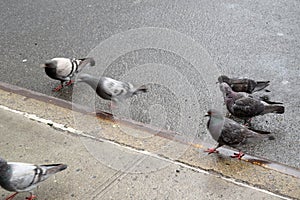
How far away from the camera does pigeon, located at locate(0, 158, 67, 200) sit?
10.8 feet

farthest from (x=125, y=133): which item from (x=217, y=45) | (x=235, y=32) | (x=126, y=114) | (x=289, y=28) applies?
(x=289, y=28)

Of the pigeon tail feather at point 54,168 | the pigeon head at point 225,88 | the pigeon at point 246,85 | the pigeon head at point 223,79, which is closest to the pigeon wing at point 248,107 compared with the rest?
the pigeon head at point 225,88

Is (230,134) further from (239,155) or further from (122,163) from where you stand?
(122,163)

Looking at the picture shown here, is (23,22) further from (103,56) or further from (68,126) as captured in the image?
(68,126)

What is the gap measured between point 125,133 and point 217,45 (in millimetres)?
2640

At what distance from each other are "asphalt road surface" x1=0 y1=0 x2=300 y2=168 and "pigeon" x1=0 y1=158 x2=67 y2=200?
160 centimetres

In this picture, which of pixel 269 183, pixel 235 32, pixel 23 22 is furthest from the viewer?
pixel 23 22

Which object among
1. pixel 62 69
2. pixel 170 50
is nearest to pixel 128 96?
pixel 62 69

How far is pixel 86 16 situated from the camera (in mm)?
7488

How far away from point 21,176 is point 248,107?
2467mm

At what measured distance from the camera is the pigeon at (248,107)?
14.7ft

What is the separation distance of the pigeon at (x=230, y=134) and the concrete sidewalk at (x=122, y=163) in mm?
117

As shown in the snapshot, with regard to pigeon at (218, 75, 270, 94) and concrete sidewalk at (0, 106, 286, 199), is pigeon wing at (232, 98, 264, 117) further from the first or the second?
concrete sidewalk at (0, 106, 286, 199)

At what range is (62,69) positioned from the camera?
17.4 feet
